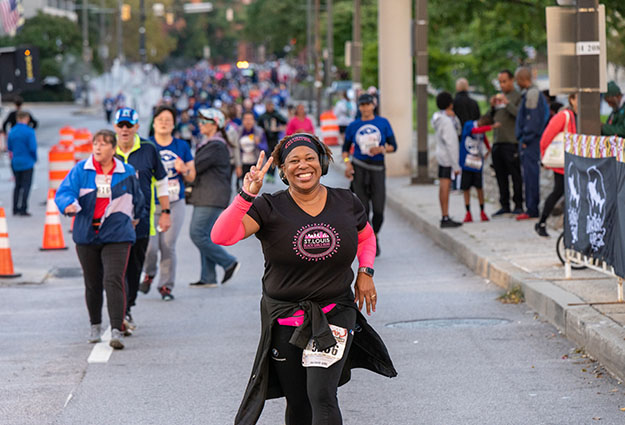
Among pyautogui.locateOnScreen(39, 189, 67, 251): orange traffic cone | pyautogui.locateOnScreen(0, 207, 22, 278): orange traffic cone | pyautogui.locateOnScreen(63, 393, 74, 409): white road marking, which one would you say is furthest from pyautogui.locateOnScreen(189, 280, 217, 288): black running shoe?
pyautogui.locateOnScreen(63, 393, 74, 409): white road marking

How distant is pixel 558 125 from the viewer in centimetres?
1284

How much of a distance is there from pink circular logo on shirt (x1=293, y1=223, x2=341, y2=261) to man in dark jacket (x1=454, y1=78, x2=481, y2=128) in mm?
12363

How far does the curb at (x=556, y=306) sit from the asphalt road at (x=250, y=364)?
0.10 meters

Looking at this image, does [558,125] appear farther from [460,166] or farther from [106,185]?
[106,185]

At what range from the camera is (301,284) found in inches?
219

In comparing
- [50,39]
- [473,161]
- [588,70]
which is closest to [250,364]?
[588,70]

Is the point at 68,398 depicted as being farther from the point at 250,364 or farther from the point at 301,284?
the point at 301,284

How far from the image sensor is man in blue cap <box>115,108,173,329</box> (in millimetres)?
10172

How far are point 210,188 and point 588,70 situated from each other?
3.91m

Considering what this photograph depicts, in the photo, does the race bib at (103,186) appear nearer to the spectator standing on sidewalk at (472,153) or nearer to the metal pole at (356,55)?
the spectator standing on sidewalk at (472,153)

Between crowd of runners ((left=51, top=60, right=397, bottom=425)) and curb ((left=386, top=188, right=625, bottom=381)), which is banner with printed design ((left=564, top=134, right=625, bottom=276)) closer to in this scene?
curb ((left=386, top=188, right=625, bottom=381))

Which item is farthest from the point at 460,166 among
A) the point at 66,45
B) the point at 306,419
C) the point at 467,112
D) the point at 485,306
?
the point at 66,45

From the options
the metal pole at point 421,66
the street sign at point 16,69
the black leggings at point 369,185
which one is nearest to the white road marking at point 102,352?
the black leggings at point 369,185

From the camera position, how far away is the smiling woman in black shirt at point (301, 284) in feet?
17.9
